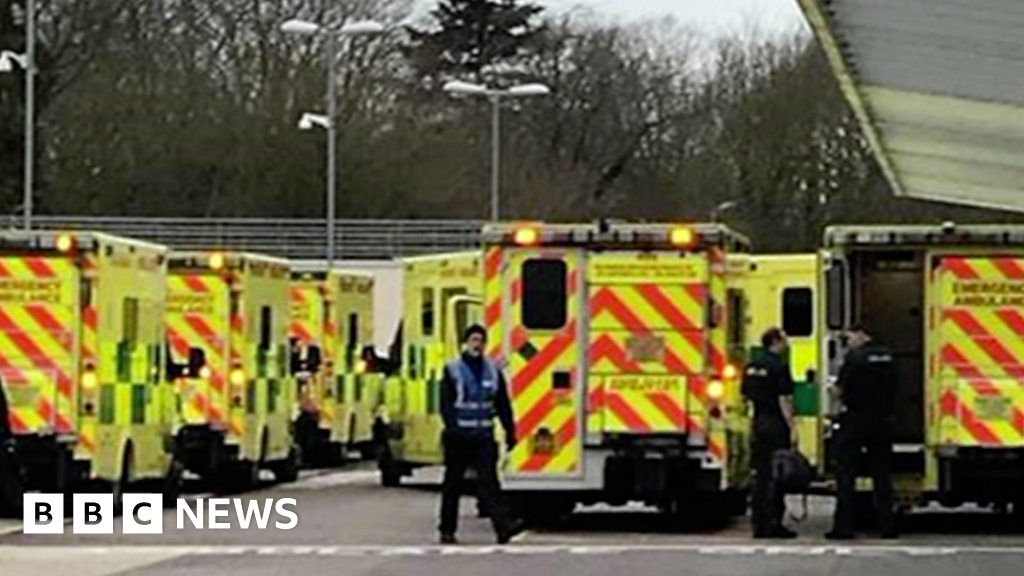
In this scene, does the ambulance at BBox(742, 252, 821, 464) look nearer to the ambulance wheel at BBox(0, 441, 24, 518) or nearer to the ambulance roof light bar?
the ambulance roof light bar

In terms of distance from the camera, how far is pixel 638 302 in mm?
23109

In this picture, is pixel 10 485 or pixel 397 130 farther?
pixel 397 130

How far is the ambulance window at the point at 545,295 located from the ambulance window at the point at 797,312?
5.53 m

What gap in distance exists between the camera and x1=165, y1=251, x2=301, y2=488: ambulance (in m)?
28.9

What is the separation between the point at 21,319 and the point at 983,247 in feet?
27.4

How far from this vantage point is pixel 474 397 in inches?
847

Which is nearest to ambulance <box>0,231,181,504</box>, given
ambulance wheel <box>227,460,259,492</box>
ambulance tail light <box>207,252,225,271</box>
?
ambulance tail light <box>207,252,225,271</box>

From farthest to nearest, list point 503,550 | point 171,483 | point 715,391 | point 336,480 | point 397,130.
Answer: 1. point 397,130
2. point 336,480
3. point 171,483
4. point 715,391
5. point 503,550

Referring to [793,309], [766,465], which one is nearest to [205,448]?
[793,309]

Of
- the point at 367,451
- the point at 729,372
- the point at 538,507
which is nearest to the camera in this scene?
the point at 729,372

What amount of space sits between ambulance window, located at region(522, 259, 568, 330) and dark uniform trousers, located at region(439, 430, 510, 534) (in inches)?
64.6

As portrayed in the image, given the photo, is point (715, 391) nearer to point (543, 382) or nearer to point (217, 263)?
point (543, 382)

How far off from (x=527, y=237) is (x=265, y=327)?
26.4 ft

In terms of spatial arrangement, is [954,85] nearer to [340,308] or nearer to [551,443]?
[551,443]
